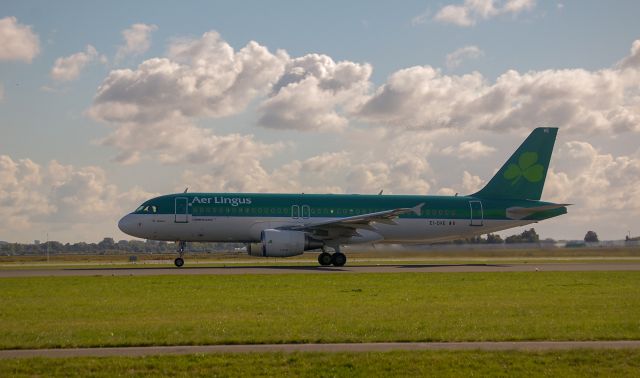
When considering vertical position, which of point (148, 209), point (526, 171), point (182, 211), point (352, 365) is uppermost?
point (526, 171)

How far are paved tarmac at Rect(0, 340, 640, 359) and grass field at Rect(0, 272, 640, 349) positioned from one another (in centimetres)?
41

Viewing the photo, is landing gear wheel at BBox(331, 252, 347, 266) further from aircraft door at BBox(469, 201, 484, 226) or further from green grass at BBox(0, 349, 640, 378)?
green grass at BBox(0, 349, 640, 378)

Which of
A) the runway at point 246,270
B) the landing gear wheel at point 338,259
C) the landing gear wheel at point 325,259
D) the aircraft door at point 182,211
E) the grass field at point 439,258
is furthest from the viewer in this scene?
the grass field at point 439,258

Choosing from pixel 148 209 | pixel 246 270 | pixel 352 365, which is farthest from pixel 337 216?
pixel 352 365

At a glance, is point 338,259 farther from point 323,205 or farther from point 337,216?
point 323,205

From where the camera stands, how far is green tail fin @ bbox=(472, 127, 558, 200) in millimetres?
47188

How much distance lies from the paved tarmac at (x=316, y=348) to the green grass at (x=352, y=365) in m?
0.50

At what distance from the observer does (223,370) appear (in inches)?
432

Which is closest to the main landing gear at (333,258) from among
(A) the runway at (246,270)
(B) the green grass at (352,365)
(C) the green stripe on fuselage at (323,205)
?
(C) the green stripe on fuselage at (323,205)

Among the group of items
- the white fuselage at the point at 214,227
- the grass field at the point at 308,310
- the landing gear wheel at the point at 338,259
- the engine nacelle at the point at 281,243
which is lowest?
the grass field at the point at 308,310

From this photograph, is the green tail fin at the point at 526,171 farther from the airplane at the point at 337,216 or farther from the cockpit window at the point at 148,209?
the cockpit window at the point at 148,209

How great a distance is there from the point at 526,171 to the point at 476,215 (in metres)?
4.67

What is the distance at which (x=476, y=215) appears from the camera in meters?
45.9

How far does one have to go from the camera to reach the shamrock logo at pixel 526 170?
47344mm
